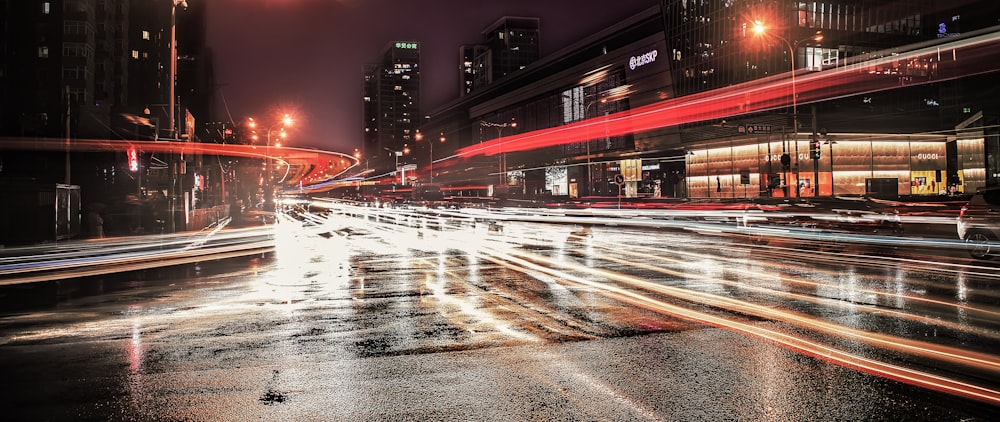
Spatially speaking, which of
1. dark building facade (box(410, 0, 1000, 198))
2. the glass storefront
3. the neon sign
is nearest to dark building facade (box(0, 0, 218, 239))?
dark building facade (box(410, 0, 1000, 198))

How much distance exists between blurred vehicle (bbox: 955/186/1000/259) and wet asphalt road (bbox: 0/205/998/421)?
3765 mm

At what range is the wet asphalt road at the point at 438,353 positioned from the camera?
16.1ft

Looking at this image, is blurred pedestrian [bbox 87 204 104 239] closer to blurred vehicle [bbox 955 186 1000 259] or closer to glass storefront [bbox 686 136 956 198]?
blurred vehicle [bbox 955 186 1000 259]

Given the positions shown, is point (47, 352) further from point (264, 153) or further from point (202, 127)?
point (202, 127)

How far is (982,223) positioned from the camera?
1564 centimetres

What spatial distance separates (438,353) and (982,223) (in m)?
15.6

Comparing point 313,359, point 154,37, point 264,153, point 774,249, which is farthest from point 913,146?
point 154,37

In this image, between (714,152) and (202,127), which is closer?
(714,152)

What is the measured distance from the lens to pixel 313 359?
6.52 meters

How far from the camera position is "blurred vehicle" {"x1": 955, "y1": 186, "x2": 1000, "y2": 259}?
15.3 meters

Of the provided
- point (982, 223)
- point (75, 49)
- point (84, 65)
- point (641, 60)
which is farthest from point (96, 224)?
point (641, 60)

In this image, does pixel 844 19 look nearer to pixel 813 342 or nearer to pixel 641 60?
pixel 641 60

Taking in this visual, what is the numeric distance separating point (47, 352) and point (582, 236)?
20599 millimetres

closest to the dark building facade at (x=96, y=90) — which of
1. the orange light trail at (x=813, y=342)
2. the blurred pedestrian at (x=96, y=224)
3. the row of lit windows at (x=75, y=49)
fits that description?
the row of lit windows at (x=75, y=49)
